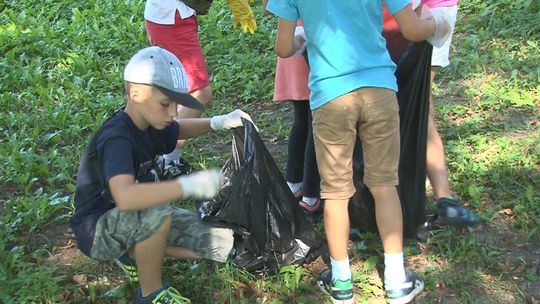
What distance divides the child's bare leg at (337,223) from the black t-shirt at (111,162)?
76cm

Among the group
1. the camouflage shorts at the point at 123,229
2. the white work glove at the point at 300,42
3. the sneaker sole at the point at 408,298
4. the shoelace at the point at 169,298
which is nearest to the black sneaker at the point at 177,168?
the camouflage shorts at the point at 123,229

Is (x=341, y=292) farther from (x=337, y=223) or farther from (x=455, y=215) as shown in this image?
(x=455, y=215)

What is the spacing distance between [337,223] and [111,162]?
36.4 inches

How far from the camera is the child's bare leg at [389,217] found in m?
2.62

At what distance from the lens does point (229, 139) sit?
14.8ft

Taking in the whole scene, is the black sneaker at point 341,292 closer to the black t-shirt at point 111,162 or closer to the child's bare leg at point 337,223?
the child's bare leg at point 337,223

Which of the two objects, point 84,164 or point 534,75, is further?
point 534,75

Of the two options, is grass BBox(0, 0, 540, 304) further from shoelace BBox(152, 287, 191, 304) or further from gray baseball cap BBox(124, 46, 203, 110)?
gray baseball cap BBox(124, 46, 203, 110)

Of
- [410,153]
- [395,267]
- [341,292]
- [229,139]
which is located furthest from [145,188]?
[229,139]

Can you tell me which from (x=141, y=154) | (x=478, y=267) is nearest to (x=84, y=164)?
(x=141, y=154)

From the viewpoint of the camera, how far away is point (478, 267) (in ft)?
9.49

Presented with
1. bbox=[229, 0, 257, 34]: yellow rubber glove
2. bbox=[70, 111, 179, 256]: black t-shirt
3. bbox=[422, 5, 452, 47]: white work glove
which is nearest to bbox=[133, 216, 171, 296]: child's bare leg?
bbox=[70, 111, 179, 256]: black t-shirt

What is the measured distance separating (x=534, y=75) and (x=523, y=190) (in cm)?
147

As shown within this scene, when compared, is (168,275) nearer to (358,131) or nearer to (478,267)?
(358,131)
